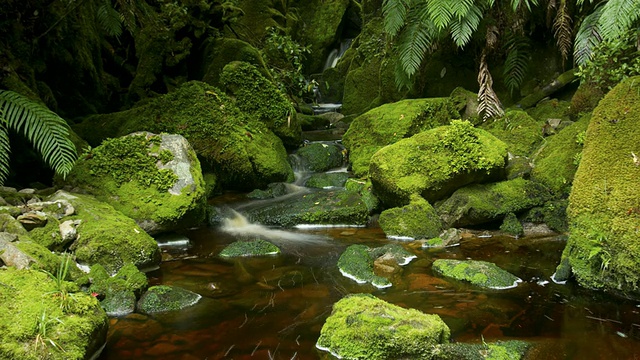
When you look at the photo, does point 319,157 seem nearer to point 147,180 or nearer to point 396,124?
point 396,124

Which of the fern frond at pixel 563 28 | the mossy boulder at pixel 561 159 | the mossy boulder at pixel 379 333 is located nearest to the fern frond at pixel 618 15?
the mossy boulder at pixel 561 159

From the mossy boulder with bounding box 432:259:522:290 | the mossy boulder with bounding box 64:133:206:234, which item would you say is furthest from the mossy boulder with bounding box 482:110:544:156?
the mossy boulder with bounding box 64:133:206:234

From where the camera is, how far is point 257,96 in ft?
29.1

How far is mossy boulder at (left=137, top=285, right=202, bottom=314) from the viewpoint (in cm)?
385

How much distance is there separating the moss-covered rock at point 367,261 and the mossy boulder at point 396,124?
11.0 feet

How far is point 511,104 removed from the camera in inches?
362

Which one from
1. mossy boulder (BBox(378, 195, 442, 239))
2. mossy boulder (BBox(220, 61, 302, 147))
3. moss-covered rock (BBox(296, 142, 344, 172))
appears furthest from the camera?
moss-covered rock (BBox(296, 142, 344, 172))

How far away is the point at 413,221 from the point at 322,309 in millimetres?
2378

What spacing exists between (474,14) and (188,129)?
15.1 ft

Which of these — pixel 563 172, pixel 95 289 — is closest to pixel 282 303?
pixel 95 289

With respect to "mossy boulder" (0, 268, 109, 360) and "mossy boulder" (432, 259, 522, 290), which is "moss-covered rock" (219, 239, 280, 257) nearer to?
"mossy boulder" (432, 259, 522, 290)

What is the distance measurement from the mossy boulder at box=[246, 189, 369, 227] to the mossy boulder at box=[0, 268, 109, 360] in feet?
11.7

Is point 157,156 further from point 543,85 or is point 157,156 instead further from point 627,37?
point 543,85

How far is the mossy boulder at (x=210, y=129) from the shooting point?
7441 mm
